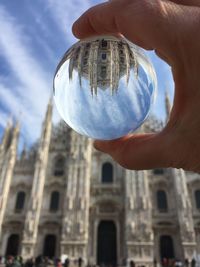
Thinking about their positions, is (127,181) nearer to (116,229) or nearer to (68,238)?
(116,229)

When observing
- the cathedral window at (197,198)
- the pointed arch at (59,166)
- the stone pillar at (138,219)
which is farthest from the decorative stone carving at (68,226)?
the cathedral window at (197,198)

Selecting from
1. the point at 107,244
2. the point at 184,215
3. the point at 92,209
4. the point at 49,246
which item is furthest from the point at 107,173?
the point at 49,246

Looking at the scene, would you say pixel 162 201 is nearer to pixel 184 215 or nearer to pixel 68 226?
pixel 184 215

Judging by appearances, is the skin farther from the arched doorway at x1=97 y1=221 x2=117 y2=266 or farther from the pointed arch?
the pointed arch

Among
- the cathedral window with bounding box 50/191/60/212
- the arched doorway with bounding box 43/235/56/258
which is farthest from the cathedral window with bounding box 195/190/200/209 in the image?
the arched doorway with bounding box 43/235/56/258

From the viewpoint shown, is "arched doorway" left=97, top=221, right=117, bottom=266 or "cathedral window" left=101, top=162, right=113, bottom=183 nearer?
"arched doorway" left=97, top=221, right=117, bottom=266
